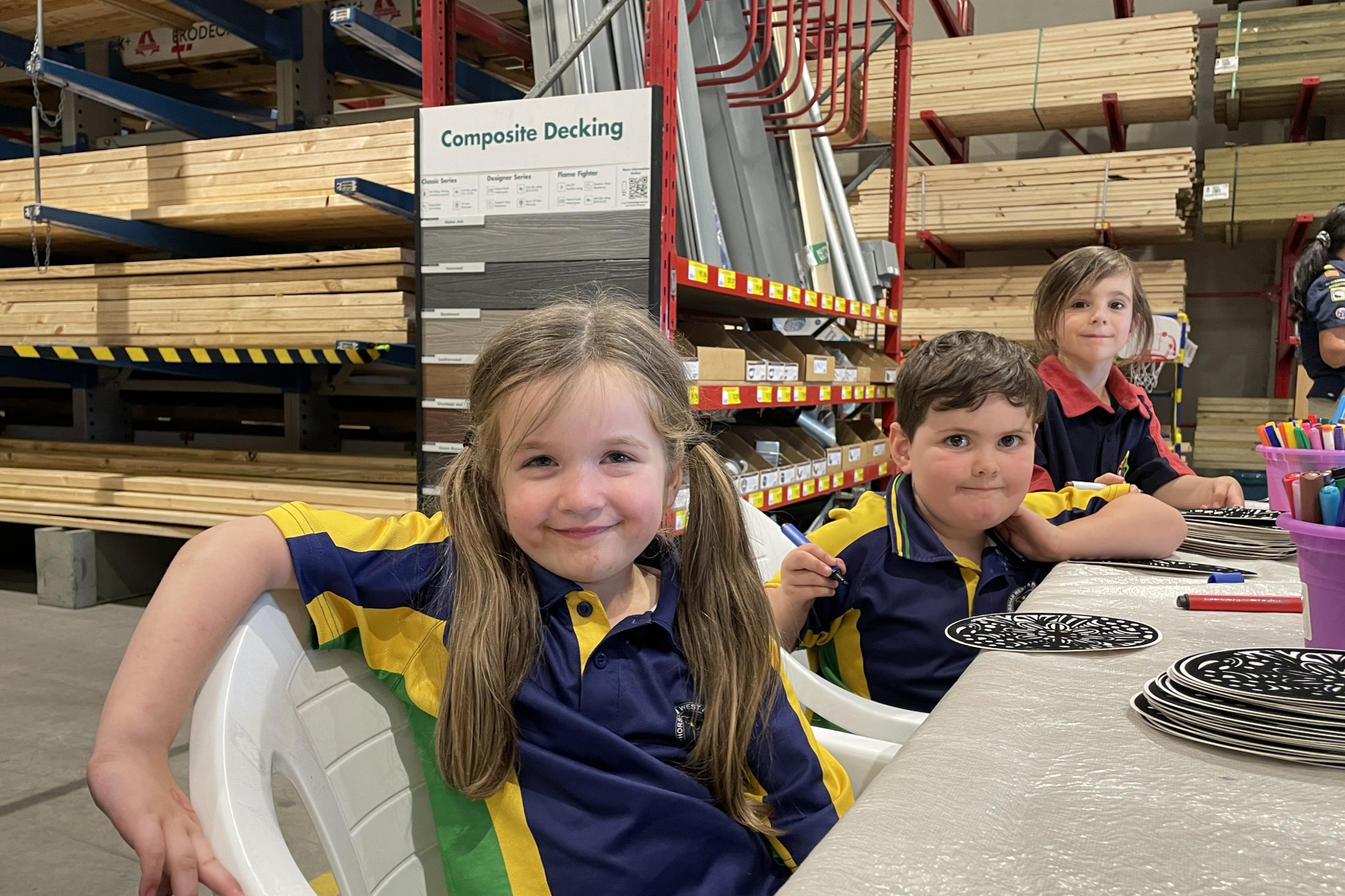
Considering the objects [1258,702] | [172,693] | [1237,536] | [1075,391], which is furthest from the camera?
[1075,391]

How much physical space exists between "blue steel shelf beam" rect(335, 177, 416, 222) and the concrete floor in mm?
1953

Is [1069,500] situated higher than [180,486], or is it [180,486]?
[1069,500]

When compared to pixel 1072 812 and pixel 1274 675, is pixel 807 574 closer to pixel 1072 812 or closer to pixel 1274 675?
pixel 1274 675

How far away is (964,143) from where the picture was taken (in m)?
9.30

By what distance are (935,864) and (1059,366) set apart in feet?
7.15

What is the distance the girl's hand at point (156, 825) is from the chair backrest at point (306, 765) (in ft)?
0.07

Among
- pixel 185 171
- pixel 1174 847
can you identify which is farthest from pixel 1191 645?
pixel 185 171

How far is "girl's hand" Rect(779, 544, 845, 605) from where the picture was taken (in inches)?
59.1

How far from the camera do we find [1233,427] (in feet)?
25.2

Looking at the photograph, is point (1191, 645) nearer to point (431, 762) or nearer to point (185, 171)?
point (431, 762)

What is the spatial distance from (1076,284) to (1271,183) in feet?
19.6

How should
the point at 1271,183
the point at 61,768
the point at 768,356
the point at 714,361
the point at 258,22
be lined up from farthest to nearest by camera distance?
the point at 1271,183, the point at 258,22, the point at 768,356, the point at 714,361, the point at 61,768

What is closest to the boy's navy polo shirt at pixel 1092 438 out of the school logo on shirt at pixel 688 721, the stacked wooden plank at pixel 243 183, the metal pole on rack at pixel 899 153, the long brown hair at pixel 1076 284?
the long brown hair at pixel 1076 284

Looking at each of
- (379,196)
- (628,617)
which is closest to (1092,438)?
(628,617)
